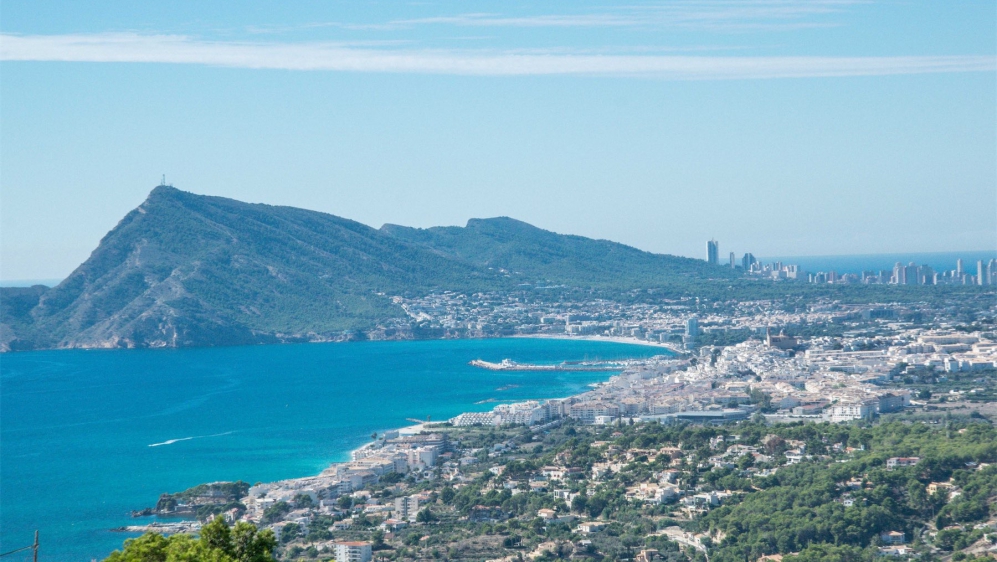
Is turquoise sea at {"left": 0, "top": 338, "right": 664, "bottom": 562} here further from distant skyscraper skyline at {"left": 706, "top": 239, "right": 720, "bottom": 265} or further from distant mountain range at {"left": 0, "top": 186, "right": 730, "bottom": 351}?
distant skyscraper skyline at {"left": 706, "top": 239, "right": 720, "bottom": 265}

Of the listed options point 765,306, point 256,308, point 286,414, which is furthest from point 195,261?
point 286,414

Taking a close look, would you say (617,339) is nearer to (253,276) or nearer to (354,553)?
(253,276)

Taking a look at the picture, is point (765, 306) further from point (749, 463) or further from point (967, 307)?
point (749, 463)

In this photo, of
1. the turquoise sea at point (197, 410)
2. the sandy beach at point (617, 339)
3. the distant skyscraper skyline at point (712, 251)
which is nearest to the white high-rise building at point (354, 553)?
the turquoise sea at point (197, 410)

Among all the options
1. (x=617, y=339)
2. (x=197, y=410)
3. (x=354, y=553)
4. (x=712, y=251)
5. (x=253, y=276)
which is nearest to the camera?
(x=354, y=553)

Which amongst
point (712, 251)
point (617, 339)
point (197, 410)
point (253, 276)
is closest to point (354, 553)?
point (197, 410)

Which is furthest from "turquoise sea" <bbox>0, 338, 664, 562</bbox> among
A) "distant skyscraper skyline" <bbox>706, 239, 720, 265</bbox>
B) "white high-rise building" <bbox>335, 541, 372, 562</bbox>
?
"distant skyscraper skyline" <bbox>706, 239, 720, 265</bbox>

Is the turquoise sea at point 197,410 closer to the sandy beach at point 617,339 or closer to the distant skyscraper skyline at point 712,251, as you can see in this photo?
the sandy beach at point 617,339
